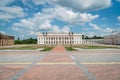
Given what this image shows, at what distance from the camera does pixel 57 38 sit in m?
123

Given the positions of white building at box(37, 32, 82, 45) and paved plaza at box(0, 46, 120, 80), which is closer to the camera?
paved plaza at box(0, 46, 120, 80)

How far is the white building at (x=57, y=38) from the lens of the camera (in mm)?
121188

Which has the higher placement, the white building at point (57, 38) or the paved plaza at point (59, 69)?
the white building at point (57, 38)

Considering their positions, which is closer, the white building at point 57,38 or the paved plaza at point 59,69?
the paved plaza at point 59,69

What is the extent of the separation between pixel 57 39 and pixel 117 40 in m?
46.7

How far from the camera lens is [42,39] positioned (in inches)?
4889

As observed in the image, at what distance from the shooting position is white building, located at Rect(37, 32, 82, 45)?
121 metres

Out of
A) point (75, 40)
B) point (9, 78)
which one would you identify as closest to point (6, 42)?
point (75, 40)

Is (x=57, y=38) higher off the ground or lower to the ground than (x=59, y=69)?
higher

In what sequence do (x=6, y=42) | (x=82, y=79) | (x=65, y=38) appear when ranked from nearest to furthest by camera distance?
(x=82, y=79) < (x=6, y=42) < (x=65, y=38)

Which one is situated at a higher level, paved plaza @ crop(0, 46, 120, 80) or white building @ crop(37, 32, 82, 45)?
white building @ crop(37, 32, 82, 45)

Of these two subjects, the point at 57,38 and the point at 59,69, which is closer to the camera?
the point at 59,69

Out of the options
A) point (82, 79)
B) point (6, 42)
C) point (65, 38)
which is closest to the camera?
point (82, 79)

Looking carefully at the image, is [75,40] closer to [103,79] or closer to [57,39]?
[57,39]
